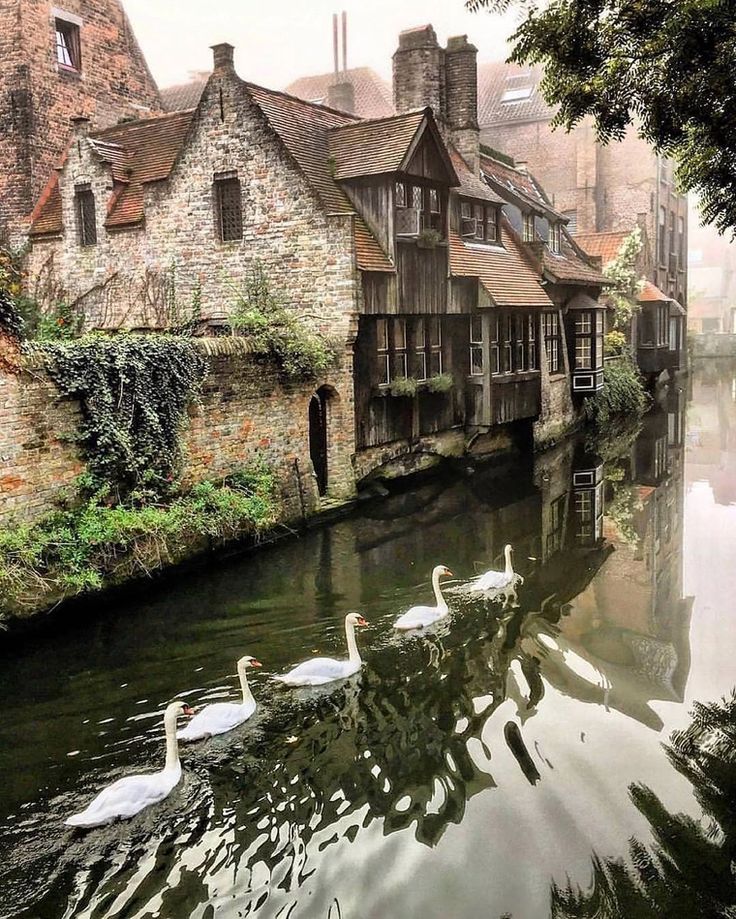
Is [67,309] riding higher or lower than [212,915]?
higher

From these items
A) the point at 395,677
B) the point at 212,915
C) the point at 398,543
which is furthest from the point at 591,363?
the point at 212,915

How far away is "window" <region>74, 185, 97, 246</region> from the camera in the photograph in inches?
810

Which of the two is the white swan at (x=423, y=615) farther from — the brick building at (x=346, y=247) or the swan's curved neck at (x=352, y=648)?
the brick building at (x=346, y=247)

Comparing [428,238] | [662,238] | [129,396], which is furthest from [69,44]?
[662,238]

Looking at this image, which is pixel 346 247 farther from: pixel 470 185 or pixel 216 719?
pixel 216 719

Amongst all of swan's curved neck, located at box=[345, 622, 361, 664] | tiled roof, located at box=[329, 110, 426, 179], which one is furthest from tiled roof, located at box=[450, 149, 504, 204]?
swan's curved neck, located at box=[345, 622, 361, 664]

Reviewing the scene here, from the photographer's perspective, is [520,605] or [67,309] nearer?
[520,605]

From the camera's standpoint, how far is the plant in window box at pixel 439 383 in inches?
761

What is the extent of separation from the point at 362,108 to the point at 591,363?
23.4 meters

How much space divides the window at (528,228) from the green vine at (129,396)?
14283 millimetres

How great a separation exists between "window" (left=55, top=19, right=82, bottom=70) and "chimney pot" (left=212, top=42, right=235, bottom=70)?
8896 mm

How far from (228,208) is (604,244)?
2155cm

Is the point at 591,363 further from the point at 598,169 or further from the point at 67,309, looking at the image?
the point at 598,169

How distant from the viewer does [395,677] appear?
8.98m
